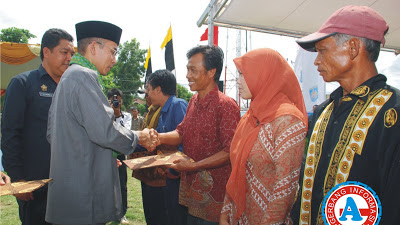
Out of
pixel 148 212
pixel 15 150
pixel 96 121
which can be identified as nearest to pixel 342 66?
pixel 96 121

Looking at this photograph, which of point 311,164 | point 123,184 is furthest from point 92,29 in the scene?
point 123,184

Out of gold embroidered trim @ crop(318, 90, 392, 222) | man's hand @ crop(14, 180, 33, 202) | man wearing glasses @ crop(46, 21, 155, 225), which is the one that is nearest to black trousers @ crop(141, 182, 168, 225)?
man's hand @ crop(14, 180, 33, 202)

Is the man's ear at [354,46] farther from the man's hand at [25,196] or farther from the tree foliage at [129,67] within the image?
the tree foliage at [129,67]

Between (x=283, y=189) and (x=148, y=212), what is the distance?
8.79 ft

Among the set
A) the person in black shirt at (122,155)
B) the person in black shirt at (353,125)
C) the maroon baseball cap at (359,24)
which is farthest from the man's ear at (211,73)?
the person in black shirt at (122,155)

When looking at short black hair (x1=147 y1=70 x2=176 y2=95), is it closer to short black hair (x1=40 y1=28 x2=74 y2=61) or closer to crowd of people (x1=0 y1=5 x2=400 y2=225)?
crowd of people (x1=0 y1=5 x2=400 y2=225)

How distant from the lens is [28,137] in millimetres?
2559

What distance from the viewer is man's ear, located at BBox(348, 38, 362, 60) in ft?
4.45

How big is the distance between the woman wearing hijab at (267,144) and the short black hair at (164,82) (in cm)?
204

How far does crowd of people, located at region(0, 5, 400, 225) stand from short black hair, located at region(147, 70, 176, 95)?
3.40 ft

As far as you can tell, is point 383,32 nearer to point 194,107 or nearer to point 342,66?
point 342,66

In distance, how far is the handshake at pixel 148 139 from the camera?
8.36 ft

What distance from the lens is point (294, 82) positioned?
172 centimetres

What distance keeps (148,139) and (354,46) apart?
195 centimetres
